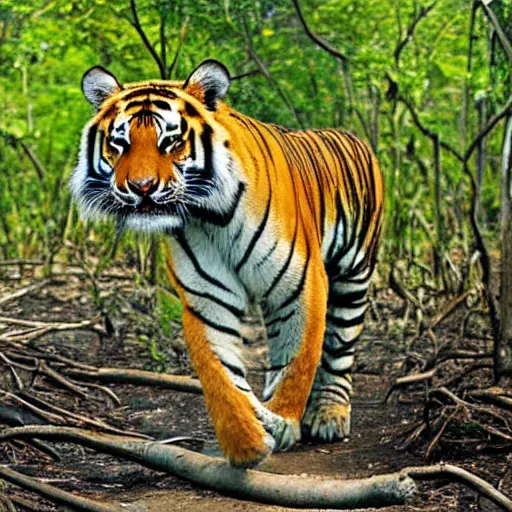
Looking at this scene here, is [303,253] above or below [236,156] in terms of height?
below

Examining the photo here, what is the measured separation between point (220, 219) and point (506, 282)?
1619 millimetres

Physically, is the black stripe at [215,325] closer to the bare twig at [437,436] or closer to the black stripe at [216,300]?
the black stripe at [216,300]

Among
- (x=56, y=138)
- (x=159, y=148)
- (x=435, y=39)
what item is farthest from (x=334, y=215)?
(x=56, y=138)

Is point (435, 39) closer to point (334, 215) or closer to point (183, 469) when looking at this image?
point (334, 215)

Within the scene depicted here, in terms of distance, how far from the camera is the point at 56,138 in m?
11.0

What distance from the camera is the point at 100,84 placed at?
4812mm

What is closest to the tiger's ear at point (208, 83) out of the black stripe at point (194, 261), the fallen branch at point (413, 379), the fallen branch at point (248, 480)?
the black stripe at point (194, 261)

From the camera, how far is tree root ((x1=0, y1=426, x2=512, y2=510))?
152 inches

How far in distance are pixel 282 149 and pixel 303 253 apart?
23.0 inches

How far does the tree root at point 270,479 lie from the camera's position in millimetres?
3869

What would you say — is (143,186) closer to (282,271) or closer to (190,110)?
(190,110)

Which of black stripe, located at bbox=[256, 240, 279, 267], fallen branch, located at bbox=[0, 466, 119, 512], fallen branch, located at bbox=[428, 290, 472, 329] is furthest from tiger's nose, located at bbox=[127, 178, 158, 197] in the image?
fallen branch, located at bbox=[428, 290, 472, 329]

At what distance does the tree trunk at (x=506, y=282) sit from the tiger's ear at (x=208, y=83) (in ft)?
5.29

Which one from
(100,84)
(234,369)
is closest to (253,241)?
(234,369)
